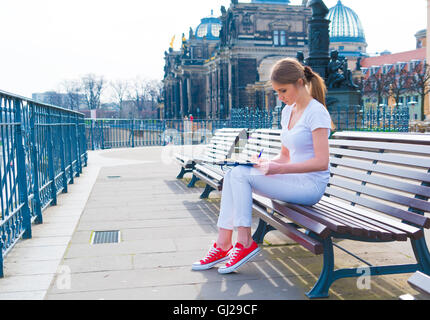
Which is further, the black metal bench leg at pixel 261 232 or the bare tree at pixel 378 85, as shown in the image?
the bare tree at pixel 378 85

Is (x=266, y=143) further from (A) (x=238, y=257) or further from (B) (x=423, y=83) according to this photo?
(B) (x=423, y=83)

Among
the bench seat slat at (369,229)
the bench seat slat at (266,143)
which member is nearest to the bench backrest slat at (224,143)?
the bench seat slat at (266,143)

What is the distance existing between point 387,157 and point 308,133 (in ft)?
2.15

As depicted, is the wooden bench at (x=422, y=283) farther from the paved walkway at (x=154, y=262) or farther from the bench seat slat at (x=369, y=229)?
the paved walkway at (x=154, y=262)

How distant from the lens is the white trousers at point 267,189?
3764mm

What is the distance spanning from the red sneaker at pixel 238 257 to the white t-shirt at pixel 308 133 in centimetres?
77

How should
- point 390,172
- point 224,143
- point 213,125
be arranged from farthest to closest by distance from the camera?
point 213,125, point 224,143, point 390,172

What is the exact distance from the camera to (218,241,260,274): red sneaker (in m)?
3.81

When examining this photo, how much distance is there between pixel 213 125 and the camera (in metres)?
26.8

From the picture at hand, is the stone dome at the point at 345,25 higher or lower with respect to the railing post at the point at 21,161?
higher

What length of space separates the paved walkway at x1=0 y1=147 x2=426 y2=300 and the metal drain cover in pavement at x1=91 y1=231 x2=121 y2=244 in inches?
3.2

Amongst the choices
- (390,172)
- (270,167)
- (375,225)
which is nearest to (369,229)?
(375,225)
